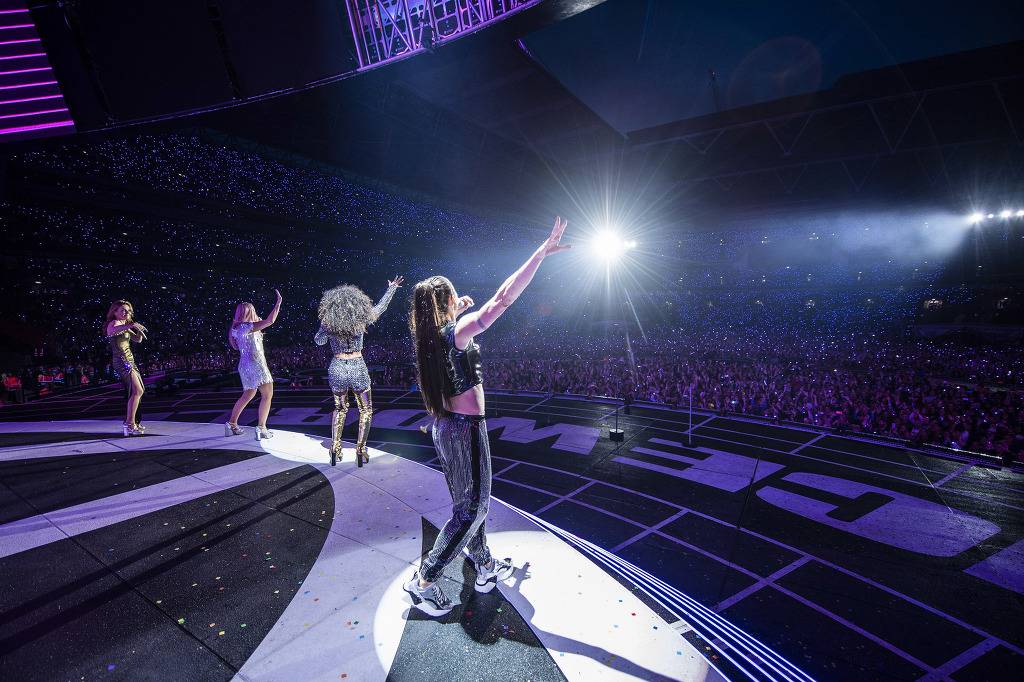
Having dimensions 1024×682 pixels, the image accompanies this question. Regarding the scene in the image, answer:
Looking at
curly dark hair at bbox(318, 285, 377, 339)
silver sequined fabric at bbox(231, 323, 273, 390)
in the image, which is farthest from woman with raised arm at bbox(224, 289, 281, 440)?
curly dark hair at bbox(318, 285, 377, 339)

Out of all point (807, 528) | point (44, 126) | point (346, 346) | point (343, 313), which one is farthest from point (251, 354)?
point (807, 528)

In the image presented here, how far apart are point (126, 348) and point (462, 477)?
6836 millimetres

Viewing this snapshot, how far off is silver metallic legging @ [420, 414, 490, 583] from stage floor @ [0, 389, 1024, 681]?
161 cm

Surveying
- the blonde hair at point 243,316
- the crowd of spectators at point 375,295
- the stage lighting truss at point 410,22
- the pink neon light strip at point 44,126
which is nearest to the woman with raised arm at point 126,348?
the blonde hair at point 243,316

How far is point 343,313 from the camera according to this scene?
4730 millimetres

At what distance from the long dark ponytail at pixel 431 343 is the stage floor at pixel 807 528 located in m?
2.20

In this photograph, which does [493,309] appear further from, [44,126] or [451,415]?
[44,126]

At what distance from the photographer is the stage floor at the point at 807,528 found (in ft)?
8.17

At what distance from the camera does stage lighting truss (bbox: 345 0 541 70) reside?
12.2 ft

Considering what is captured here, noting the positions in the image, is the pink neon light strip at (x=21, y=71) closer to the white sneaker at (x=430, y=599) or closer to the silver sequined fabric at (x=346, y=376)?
the silver sequined fabric at (x=346, y=376)

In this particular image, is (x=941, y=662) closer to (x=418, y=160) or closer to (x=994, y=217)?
(x=418, y=160)

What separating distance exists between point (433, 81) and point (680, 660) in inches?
369

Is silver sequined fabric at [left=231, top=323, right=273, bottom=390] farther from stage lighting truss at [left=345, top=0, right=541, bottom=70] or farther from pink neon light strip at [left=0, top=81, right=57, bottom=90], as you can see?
stage lighting truss at [left=345, top=0, right=541, bottom=70]

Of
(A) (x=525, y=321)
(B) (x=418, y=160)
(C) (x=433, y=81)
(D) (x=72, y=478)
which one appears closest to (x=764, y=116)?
(C) (x=433, y=81)
